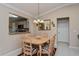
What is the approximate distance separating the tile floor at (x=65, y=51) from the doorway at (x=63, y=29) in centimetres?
12

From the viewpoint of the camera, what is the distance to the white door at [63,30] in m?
2.39

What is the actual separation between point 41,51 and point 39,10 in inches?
38.0

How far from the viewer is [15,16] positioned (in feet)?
7.72

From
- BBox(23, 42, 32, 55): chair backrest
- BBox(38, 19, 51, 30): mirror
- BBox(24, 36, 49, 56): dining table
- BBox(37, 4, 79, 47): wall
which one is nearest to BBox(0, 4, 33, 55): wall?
BBox(23, 42, 32, 55): chair backrest

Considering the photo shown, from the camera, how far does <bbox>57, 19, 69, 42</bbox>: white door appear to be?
7.86 feet

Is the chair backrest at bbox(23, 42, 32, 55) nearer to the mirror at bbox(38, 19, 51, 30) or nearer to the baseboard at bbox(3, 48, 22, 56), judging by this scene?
the baseboard at bbox(3, 48, 22, 56)

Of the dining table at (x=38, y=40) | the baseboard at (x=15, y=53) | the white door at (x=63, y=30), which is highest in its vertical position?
the white door at (x=63, y=30)

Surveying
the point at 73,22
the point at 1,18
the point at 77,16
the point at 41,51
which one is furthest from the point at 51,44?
the point at 1,18

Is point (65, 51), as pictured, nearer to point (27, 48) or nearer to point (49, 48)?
point (49, 48)

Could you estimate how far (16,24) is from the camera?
2.34 metres

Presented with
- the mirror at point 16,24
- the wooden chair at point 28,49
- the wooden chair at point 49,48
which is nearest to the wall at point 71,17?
the wooden chair at point 49,48

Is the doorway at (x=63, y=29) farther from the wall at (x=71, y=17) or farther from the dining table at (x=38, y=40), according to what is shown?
the dining table at (x=38, y=40)

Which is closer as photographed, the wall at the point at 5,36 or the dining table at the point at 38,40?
the wall at the point at 5,36

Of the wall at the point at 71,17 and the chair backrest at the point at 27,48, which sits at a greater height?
the wall at the point at 71,17
